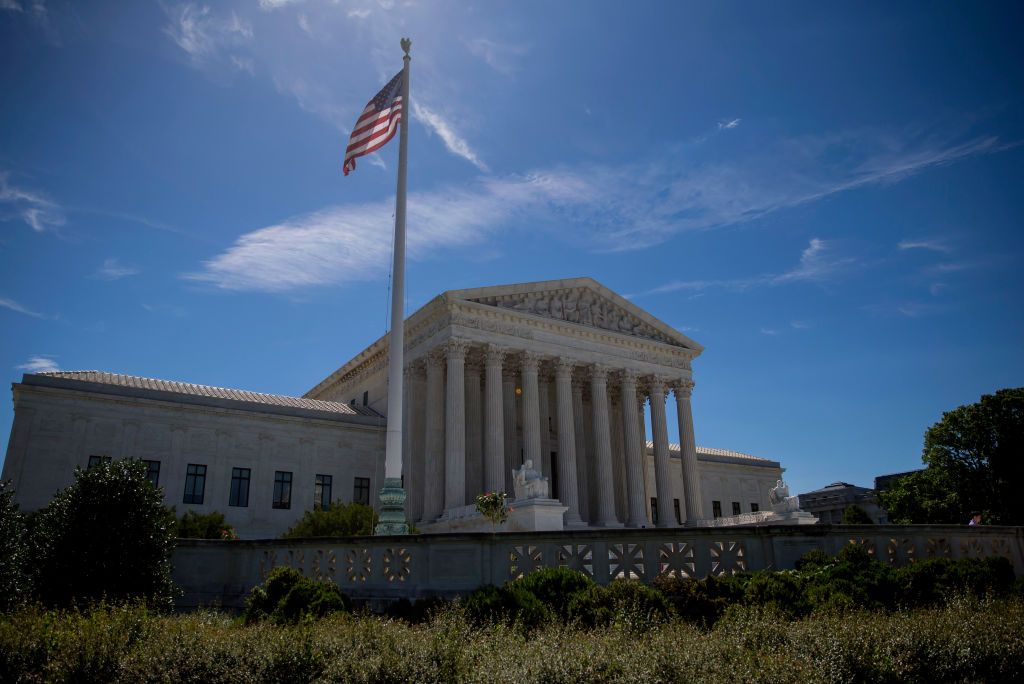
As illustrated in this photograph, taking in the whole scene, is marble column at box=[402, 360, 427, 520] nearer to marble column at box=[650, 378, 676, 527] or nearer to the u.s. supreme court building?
the u.s. supreme court building

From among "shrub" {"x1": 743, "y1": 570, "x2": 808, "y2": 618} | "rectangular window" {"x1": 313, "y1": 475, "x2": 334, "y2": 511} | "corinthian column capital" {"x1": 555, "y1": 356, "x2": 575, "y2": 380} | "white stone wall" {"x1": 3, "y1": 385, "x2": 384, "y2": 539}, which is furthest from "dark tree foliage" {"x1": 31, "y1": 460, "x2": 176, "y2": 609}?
Answer: "corinthian column capital" {"x1": 555, "y1": 356, "x2": 575, "y2": 380}

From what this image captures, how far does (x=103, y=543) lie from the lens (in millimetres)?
16266

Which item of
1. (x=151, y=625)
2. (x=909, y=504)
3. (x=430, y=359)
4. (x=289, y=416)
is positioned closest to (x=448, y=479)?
(x=430, y=359)

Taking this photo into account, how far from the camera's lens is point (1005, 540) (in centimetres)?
1922

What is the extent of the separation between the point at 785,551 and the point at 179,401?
38.7 meters

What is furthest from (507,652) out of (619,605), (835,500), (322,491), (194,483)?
(835,500)

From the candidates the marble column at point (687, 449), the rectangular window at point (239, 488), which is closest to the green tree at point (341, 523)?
the rectangular window at point (239, 488)

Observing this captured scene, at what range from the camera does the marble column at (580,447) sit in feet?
171

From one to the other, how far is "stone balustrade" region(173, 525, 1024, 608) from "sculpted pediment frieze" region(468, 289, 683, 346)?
28.5 metres

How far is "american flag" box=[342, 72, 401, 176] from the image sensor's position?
26.0 meters

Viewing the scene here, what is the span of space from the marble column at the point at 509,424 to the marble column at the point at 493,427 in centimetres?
317

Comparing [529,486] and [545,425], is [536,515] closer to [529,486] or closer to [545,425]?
[529,486]

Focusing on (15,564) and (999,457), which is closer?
(15,564)

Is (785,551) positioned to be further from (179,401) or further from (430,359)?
(179,401)
